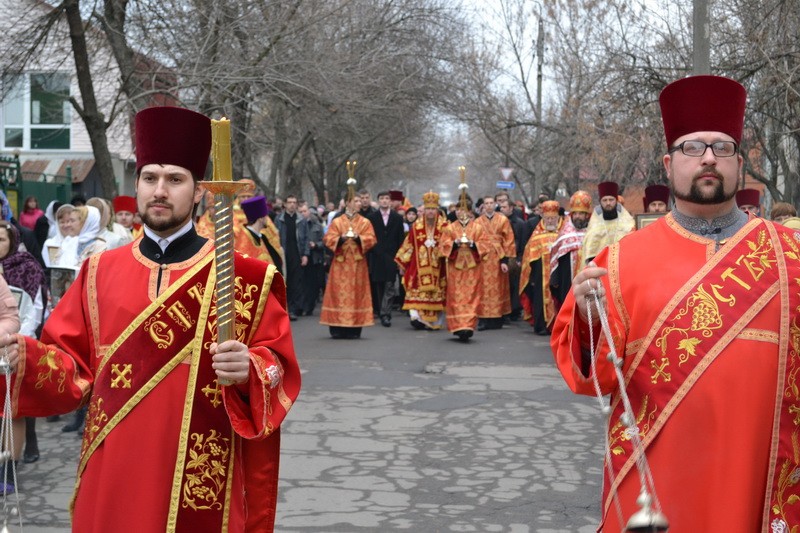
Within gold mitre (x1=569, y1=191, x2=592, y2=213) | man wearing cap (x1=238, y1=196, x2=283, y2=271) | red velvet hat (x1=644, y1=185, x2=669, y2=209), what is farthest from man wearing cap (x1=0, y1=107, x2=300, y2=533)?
gold mitre (x1=569, y1=191, x2=592, y2=213)

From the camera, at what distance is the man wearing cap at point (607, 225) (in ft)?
41.3

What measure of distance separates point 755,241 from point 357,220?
42.7 feet

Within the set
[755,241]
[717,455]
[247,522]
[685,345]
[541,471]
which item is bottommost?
[541,471]

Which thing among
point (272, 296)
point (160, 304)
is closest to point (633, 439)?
point (272, 296)

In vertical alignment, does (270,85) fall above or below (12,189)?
above

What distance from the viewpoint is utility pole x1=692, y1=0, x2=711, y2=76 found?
11.0 metres

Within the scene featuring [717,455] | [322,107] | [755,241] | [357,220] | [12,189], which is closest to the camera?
[717,455]

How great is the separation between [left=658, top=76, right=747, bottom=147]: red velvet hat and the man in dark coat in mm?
13988

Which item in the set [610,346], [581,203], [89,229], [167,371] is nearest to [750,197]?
[581,203]

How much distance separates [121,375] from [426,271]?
43.9ft

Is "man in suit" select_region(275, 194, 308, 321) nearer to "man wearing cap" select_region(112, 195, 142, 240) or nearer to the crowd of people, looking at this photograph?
"man wearing cap" select_region(112, 195, 142, 240)

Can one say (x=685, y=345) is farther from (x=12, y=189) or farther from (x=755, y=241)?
(x=12, y=189)

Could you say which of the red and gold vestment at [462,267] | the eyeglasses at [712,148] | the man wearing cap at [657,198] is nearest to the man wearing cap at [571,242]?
the man wearing cap at [657,198]

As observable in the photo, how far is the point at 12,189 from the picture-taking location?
19.7 meters
